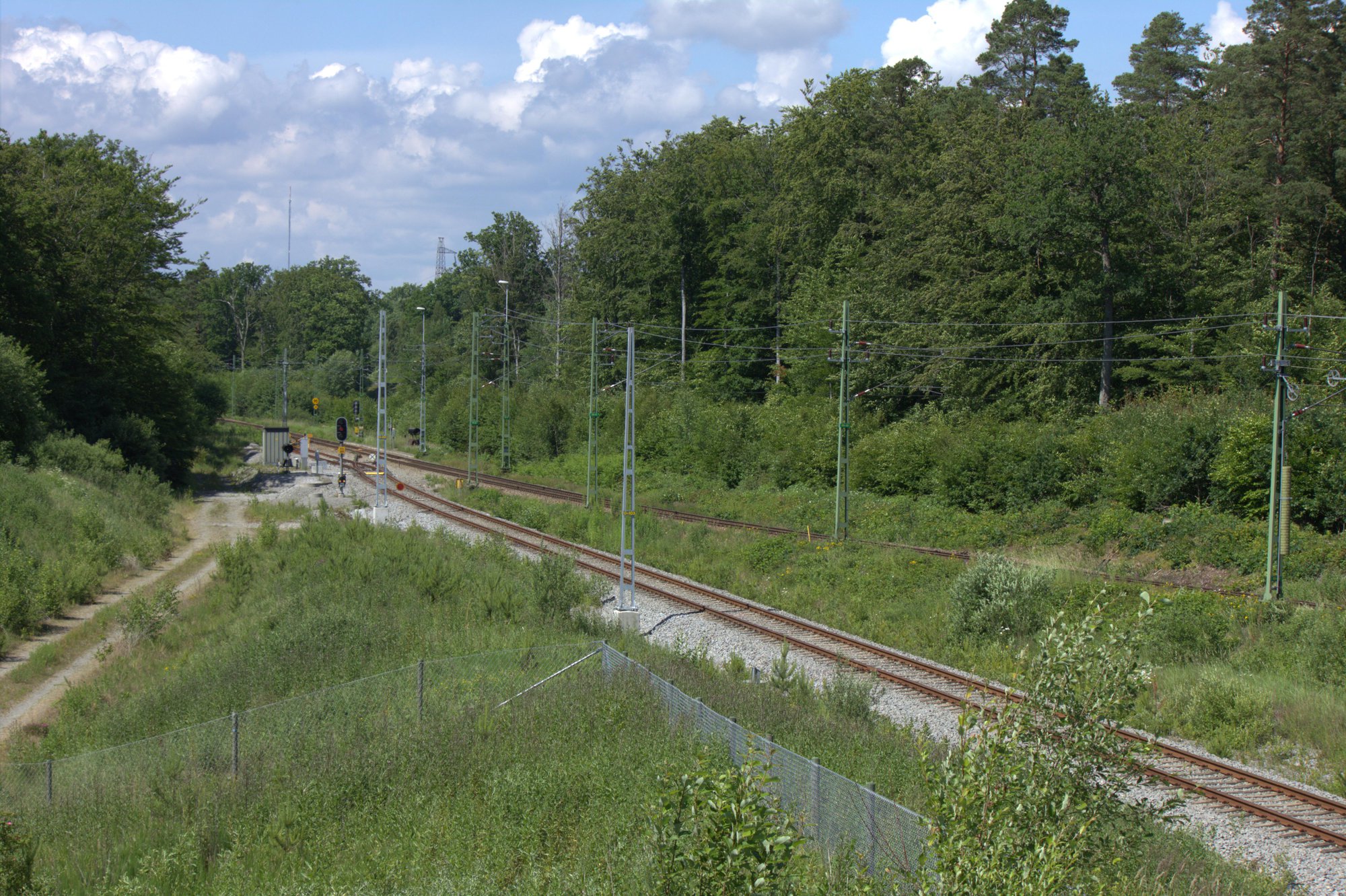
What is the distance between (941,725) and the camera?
1464cm

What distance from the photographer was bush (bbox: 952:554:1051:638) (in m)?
19.8

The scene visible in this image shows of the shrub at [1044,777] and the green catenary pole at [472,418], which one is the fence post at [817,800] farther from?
the green catenary pole at [472,418]

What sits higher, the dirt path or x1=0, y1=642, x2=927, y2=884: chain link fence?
x1=0, y1=642, x2=927, y2=884: chain link fence

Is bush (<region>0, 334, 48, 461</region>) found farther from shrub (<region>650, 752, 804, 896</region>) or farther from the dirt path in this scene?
shrub (<region>650, 752, 804, 896</region>)

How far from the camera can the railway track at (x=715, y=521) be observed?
2298 cm

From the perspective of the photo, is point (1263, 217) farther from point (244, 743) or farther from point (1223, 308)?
point (244, 743)

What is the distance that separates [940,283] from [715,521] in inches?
668

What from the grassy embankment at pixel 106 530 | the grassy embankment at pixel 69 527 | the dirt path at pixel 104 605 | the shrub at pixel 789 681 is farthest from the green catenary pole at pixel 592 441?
the shrub at pixel 789 681

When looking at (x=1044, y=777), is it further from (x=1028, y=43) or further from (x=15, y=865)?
(x=1028, y=43)

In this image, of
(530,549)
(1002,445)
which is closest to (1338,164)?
(1002,445)

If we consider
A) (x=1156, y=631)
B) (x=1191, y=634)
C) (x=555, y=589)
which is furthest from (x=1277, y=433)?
(x=555, y=589)

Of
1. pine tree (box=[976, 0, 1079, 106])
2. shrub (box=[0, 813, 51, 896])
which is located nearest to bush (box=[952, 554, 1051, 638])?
shrub (box=[0, 813, 51, 896])

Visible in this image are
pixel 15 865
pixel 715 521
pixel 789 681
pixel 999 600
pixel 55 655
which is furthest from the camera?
pixel 715 521

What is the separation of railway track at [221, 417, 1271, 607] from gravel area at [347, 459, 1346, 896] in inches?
230
